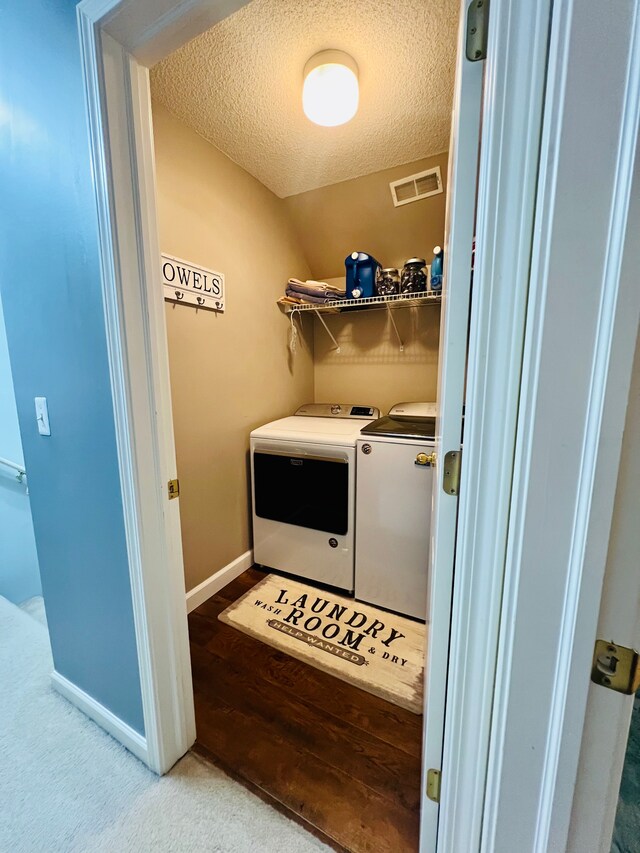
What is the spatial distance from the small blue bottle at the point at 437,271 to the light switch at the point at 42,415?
1.81m

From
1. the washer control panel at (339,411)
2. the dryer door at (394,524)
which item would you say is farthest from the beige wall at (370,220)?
the dryer door at (394,524)

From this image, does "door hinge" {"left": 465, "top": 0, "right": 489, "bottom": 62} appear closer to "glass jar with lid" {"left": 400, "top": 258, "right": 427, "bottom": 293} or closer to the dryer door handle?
the dryer door handle

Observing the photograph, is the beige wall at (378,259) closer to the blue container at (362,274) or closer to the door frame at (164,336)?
the blue container at (362,274)

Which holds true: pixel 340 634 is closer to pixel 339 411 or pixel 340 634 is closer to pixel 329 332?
pixel 339 411

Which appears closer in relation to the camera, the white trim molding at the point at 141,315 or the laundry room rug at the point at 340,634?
the white trim molding at the point at 141,315

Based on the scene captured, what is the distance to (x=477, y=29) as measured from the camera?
492 millimetres

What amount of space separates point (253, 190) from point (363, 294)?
0.88 m

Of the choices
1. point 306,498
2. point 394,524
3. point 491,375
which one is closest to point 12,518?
point 306,498

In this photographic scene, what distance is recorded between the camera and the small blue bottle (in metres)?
1.80

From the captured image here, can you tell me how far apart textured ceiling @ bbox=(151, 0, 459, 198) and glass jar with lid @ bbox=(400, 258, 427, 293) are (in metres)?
0.51

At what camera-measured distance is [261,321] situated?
2158 millimetres

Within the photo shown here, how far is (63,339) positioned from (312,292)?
59.9 inches

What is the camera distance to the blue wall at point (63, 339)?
0.90 meters

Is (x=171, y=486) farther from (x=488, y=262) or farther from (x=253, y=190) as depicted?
(x=253, y=190)
